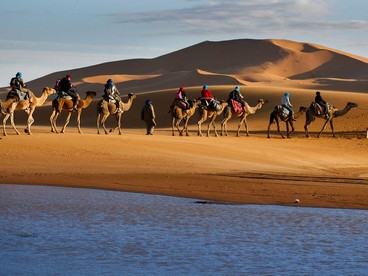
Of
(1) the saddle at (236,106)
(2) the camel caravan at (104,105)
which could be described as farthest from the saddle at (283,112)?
(1) the saddle at (236,106)

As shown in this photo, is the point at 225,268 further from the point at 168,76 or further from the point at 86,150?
the point at 168,76

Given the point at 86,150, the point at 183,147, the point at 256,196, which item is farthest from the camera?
the point at 183,147

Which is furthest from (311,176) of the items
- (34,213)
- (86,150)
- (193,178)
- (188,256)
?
(188,256)

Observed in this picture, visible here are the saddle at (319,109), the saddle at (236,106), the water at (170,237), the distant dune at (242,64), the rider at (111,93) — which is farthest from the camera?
the distant dune at (242,64)

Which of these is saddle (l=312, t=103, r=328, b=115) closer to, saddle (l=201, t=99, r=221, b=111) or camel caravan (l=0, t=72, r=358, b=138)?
camel caravan (l=0, t=72, r=358, b=138)

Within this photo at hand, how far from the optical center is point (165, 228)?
12.8m

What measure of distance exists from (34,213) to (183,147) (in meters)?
14.1

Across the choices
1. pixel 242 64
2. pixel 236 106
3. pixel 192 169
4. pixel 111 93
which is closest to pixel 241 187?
pixel 192 169

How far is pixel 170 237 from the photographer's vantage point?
470 inches

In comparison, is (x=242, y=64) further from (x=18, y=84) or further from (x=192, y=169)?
(x=192, y=169)

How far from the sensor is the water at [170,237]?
32.7 ft

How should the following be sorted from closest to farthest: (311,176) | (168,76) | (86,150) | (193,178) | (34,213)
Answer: (34,213)
(193,178)
(311,176)
(86,150)
(168,76)

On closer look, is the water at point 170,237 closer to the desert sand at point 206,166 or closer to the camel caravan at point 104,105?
the desert sand at point 206,166

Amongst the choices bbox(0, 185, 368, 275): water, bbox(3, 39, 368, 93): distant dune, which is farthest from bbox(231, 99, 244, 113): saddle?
bbox(3, 39, 368, 93): distant dune
